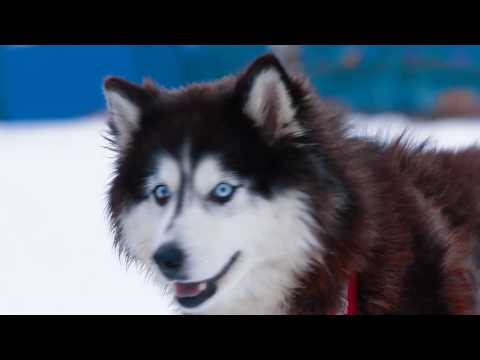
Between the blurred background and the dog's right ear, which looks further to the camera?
the blurred background

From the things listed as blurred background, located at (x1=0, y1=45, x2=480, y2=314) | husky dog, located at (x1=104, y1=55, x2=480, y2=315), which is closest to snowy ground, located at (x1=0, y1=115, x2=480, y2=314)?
blurred background, located at (x1=0, y1=45, x2=480, y2=314)

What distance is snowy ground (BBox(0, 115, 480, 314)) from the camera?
3334 mm

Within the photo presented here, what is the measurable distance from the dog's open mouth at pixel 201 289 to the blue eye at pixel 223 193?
0.17 metres

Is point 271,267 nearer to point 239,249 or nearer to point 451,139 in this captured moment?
point 239,249

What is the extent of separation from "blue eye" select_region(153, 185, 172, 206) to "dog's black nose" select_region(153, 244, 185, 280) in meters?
0.23

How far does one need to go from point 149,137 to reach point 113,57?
681 cm

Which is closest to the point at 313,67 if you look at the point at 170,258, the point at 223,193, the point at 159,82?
the point at 159,82

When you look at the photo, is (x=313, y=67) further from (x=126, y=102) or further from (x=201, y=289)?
(x=201, y=289)

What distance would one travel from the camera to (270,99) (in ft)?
6.90

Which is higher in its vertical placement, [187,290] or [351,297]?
[187,290]

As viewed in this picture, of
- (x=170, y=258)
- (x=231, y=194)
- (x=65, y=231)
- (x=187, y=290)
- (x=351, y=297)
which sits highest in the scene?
(x=231, y=194)

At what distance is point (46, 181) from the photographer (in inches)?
260

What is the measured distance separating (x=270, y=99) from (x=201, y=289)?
618mm

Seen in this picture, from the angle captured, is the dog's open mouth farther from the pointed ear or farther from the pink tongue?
the pointed ear
